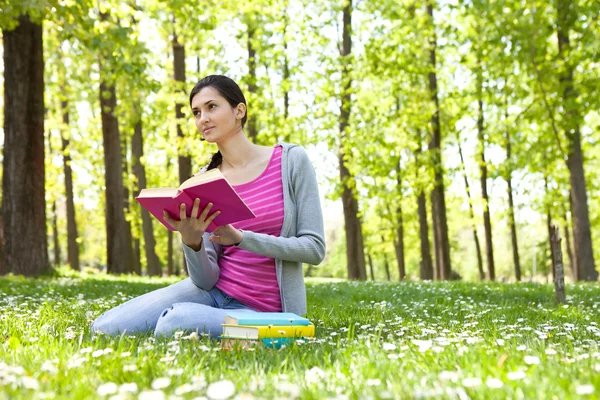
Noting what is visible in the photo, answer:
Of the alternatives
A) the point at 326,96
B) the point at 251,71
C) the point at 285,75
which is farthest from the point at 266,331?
the point at 285,75

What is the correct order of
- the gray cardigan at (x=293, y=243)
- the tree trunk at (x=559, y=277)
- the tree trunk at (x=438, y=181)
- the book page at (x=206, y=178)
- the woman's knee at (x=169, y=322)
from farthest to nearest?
the tree trunk at (x=438, y=181)
the tree trunk at (x=559, y=277)
the gray cardigan at (x=293, y=243)
the woman's knee at (x=169, y=322)
the book page at (x=206, y=178)

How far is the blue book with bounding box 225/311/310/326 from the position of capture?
361 centimetres

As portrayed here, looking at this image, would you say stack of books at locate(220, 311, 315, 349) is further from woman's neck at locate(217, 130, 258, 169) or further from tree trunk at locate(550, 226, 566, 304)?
tree trunk at locate(550, 226, 566, 304)

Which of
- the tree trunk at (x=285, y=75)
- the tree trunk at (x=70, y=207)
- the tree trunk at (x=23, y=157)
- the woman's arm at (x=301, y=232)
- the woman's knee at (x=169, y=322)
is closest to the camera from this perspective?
the woman's knee at (x=169, y=322)

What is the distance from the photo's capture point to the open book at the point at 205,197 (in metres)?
3.37

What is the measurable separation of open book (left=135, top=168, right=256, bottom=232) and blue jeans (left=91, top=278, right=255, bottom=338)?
587 millimetres

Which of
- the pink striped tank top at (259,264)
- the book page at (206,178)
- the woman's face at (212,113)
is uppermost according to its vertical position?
the woman's face at (212,113)

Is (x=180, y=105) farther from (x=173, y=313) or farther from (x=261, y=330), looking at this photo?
(x=261, y=330)

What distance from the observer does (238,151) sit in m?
4.60

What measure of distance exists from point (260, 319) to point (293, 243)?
675mm

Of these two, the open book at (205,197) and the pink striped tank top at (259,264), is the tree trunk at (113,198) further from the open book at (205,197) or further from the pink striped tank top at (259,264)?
the open book at (205,197)

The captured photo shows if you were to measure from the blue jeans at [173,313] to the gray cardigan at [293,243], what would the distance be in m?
0.12

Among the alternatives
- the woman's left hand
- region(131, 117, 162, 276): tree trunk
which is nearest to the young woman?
the woman's left hand

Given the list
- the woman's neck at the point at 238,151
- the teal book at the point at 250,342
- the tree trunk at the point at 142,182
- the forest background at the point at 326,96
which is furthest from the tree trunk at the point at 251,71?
the teal book at the point at 250,342
